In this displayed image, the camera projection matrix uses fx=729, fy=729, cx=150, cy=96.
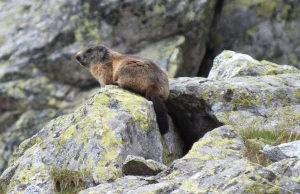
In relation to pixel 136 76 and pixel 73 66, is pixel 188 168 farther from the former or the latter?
pixel 73 66

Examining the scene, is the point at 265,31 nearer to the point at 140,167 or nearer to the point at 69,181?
the point at 69,181

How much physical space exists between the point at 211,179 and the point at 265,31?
1294 cm

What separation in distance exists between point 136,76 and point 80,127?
89.8 inches

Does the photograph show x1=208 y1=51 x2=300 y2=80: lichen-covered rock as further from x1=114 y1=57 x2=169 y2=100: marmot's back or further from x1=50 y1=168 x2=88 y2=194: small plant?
x1=50 y1=168 x2=88 y2=194: small plant

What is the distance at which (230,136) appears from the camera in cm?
999

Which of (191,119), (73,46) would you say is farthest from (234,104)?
(73,46)

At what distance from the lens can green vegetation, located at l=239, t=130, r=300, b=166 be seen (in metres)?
9.55

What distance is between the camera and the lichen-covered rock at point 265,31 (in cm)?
2020

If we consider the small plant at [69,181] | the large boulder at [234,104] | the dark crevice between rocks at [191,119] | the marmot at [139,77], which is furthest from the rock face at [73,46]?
the small plant at [69,181]

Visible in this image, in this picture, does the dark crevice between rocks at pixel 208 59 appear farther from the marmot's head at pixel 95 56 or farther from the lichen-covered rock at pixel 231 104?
the lichen-covered rock at pixel 231 104

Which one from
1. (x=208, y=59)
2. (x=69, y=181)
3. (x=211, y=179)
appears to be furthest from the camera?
(x=208, y=59)

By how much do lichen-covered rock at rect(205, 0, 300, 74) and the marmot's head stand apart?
6.29 m

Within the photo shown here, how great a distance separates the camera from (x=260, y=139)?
424 inches

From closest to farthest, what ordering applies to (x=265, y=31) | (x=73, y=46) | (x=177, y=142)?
(x=177, y=142), (x=73, y=46), (x=265, y=31)
